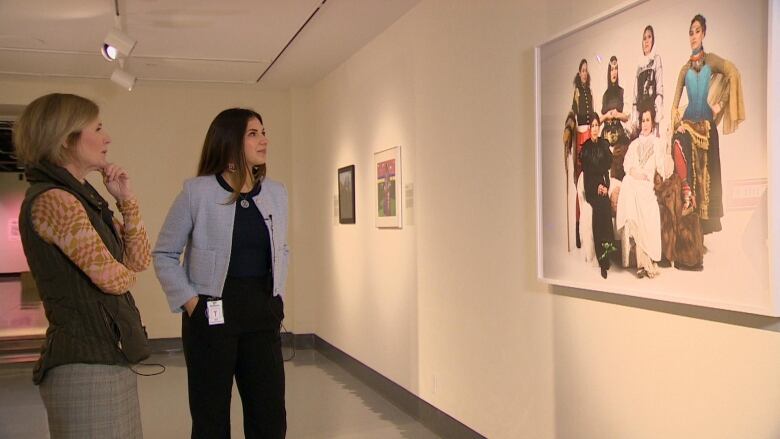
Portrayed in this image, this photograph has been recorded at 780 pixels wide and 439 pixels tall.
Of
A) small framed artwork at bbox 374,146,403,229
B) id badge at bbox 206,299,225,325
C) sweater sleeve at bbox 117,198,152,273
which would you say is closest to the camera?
sweater sleeve at bbox 117,198,152,273

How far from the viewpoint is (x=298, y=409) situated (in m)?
5.34

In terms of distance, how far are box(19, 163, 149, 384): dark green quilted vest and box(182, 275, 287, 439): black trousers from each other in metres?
0.85

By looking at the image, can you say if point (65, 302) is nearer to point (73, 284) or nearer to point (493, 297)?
point (73, 284)

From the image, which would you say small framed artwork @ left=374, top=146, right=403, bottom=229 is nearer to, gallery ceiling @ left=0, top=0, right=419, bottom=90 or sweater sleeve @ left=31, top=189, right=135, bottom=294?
gallery ceiling @ left=0, top=0, right=419, bottom=90

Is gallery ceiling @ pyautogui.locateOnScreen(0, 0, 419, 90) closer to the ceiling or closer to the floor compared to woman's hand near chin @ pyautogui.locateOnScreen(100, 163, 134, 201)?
closer to the ceiling

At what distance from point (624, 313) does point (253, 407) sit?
A: 1.42 metres

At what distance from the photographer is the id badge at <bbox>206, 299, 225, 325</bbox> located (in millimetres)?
2629

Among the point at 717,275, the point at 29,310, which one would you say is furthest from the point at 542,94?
the point at 29,310

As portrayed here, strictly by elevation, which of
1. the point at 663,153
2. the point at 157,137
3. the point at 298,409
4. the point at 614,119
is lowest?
the point at 298,409

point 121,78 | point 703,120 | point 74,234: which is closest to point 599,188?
point 703,120

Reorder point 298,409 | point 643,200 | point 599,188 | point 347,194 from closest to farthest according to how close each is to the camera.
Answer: point 643,200 → point 599,188 → point 298,409 → point 347,194

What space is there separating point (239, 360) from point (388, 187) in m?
2.94

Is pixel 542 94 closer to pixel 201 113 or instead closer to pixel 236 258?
pixel 236 258

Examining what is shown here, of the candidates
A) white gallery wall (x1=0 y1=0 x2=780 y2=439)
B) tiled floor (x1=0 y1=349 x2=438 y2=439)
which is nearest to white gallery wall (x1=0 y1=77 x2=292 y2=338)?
white gallery wall (x1=0 y1=0 x2=780 y2=439)
